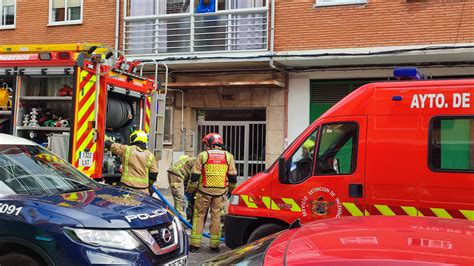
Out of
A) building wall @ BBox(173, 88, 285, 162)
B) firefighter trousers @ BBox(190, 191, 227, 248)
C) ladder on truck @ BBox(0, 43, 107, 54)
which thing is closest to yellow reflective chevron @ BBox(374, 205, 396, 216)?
firefighter trousers @ BBox(190, 191, 227, 248)

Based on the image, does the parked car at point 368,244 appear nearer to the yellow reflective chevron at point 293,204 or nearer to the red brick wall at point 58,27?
the yellow reflective chevron at point 293,204

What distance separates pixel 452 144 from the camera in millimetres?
4465

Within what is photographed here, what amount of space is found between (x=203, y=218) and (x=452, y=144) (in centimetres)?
345

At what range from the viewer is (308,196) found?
493 cm

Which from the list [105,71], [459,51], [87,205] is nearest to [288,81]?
[459,51]

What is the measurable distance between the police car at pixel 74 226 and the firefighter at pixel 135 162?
2.15 metres

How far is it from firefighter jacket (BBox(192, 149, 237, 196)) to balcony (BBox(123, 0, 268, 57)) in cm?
577

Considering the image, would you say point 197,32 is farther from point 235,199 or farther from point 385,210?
point 385,210

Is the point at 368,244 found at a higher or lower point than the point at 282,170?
lower

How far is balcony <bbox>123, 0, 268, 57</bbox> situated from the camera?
12.0 m

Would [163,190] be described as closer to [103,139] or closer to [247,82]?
[247,82]

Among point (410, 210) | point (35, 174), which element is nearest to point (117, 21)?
point (35, 174)

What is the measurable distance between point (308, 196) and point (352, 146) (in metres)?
0.70

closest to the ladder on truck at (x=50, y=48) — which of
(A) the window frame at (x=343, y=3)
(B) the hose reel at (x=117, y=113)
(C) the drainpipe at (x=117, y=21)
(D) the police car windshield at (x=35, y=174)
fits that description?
(B) the hose reel at (x=117, y=113)
